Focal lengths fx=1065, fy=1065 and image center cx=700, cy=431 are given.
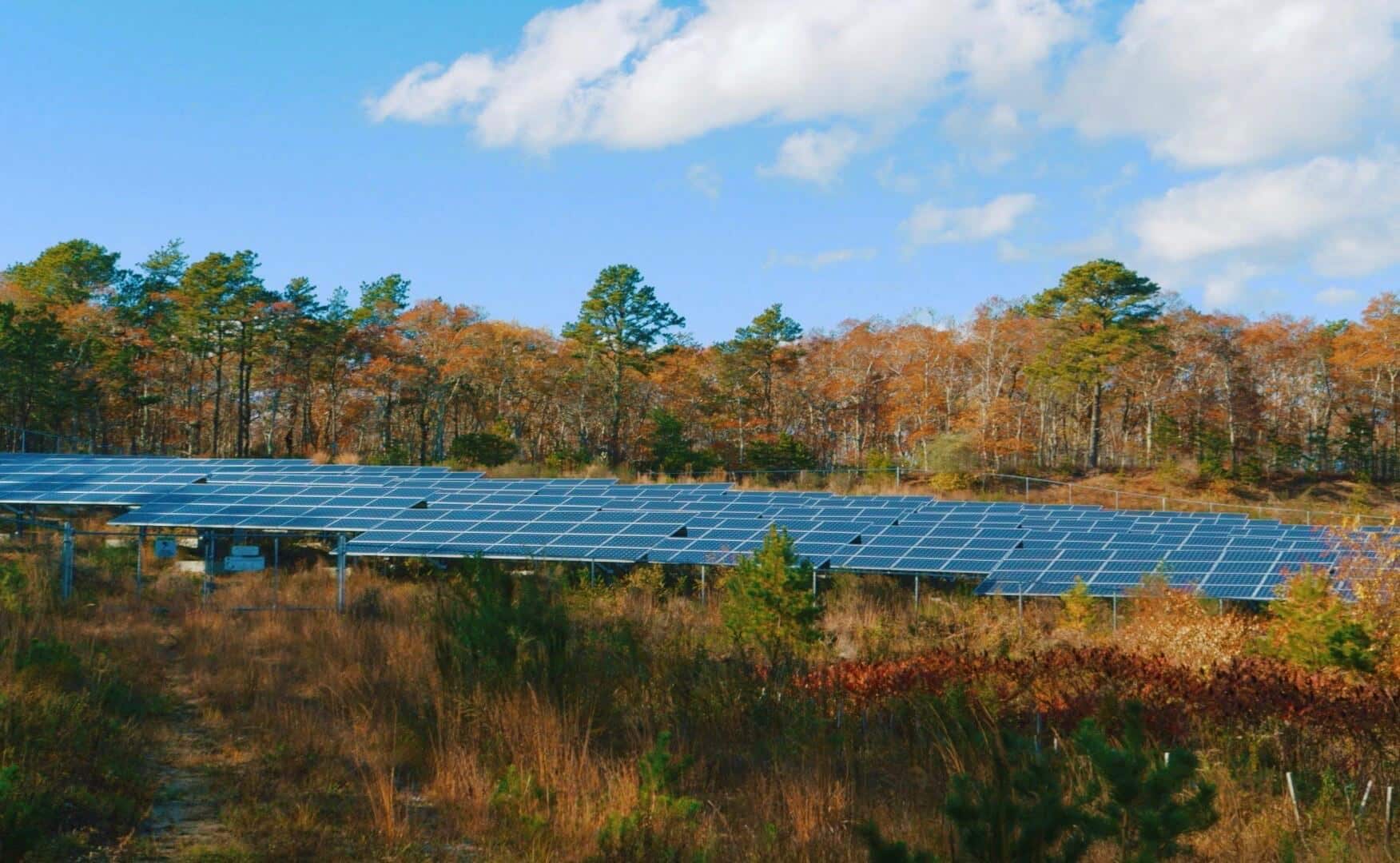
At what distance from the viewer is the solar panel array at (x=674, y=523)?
22859mm

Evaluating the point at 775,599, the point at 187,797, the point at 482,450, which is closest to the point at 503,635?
the point at 187,797

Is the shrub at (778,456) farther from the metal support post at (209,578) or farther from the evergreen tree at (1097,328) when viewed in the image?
the metal support post at (209,578)

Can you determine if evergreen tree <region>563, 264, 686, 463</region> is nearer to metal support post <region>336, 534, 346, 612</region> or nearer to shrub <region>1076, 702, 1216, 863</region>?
metal support post <region>336, 534, 346, 612</region>

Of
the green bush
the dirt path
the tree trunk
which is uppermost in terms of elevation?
the tree trunk

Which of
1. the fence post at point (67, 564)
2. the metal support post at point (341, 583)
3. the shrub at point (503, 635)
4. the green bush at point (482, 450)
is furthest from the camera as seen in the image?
the green bush at point (482, 450)

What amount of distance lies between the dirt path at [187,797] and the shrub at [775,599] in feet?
23.4

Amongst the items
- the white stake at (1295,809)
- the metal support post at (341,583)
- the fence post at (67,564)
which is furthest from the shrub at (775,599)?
the fence post at (67,564)

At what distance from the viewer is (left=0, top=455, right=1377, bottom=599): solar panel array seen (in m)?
22.9

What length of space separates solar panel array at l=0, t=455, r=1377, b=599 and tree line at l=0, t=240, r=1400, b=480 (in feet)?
54.7

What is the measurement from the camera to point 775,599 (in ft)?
51.2

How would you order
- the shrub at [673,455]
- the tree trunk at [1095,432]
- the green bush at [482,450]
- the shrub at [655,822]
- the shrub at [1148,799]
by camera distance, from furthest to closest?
the tree trunk at [1095,432] < the shrub at [673,455] < the green bush at [482,450] < the shrub at [655,822] < the shrub at [1148,799]

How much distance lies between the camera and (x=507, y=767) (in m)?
7.39

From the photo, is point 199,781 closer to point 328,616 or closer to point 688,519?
point 328,616

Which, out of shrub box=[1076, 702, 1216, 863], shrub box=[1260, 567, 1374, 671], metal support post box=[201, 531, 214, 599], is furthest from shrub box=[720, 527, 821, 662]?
metal support post box=[201, 531, 214, 599]
